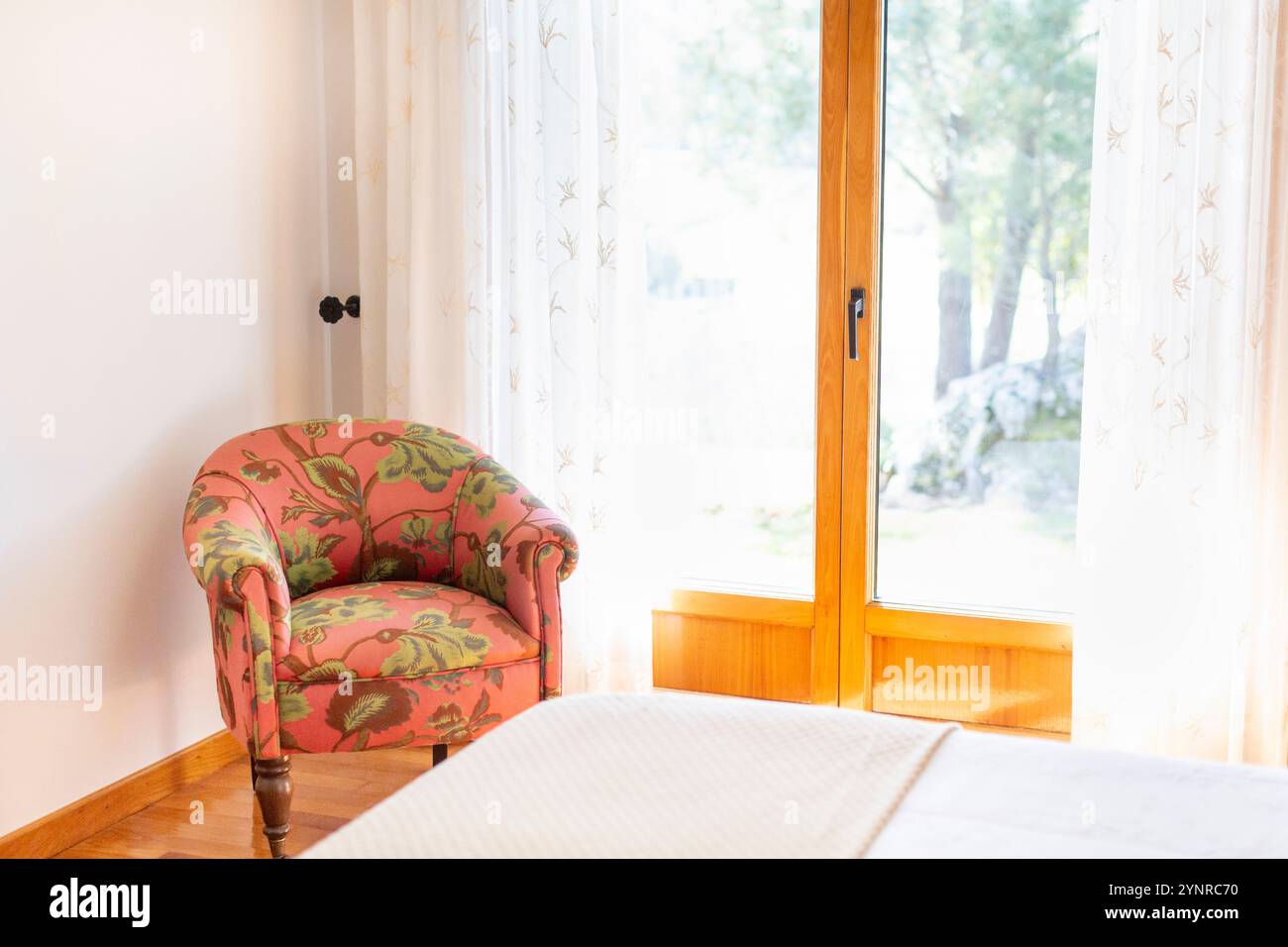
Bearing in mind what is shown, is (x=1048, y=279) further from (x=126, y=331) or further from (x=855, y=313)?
(x=126, y=331)

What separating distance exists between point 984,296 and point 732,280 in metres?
0.67

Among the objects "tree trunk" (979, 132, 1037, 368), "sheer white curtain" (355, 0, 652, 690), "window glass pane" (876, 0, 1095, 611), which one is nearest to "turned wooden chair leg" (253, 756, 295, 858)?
"sheer white curtain" (355, 0, 652, 690)

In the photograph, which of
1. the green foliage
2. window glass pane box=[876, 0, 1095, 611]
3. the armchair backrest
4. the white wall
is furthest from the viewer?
Answer: the green foliage

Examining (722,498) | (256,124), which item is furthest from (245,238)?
(722,498)

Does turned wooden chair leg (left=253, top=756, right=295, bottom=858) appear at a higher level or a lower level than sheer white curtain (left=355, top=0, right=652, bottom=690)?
lower

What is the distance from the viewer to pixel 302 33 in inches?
127

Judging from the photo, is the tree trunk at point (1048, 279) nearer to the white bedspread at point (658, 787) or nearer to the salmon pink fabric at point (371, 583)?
the salmon pink fabric at point (371, 583)

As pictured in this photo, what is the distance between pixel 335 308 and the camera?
3.32m

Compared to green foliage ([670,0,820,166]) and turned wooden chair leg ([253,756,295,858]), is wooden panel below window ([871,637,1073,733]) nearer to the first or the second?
green foliage ([670,0,820,166])

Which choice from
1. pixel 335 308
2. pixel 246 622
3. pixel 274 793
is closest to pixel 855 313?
pixel 335 308

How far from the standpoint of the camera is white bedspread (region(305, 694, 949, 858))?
112 cm

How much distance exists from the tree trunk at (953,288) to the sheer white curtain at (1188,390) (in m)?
0.38

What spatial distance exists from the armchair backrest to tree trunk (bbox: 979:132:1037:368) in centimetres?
130

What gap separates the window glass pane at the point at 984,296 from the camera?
289 cm
